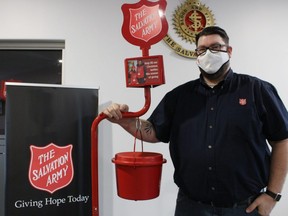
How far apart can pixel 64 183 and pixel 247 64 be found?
5.42ft

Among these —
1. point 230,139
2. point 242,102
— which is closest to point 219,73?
point 242,102

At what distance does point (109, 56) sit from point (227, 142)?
4.09 ft

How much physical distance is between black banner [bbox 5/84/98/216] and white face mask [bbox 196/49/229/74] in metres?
0.86

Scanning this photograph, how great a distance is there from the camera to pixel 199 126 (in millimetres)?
1397

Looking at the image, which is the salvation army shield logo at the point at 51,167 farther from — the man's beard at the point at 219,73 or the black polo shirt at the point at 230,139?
the man's beard at the point at 219,73

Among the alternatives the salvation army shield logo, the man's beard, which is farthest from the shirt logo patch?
the salvation army shield logo

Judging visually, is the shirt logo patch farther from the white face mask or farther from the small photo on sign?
the small photo on sign

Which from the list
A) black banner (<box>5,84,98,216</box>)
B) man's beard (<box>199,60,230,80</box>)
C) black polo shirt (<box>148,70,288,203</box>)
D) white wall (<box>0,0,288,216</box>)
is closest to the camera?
black polo shirt (<box>148,70,288,203</box>)

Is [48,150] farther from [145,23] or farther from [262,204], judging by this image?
[262,204]

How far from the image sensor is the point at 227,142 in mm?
1326

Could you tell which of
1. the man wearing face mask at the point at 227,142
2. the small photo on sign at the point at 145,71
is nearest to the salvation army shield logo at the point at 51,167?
the man wearing face mask at the point at 227,142

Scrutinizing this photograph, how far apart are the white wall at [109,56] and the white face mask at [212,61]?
31.8 inches

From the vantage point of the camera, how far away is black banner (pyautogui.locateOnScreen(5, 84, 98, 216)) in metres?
1.76

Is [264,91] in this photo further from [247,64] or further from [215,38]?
[247,64]
